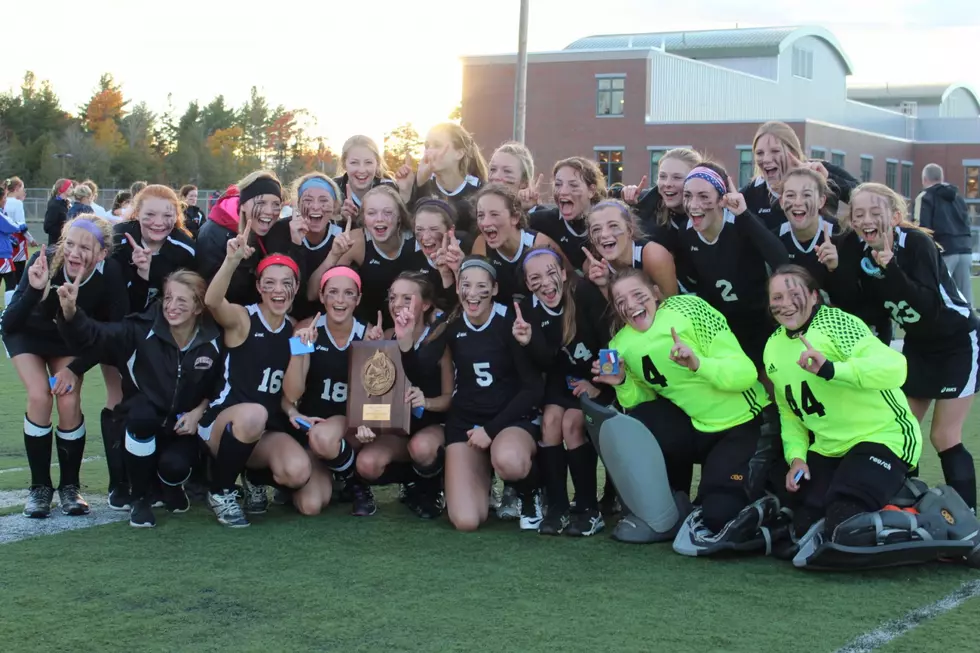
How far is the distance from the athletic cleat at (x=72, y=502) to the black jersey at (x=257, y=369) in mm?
790

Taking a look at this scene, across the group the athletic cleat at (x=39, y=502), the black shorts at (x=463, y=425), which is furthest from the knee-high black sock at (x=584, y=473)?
the athletic cleat at (x=39, y=502)

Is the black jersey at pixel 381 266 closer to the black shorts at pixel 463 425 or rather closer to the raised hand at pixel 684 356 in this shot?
the black shorts at pixel 463 425

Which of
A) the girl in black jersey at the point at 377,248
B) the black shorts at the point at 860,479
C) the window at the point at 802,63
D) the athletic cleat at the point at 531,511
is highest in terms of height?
the window at the point at 802,63

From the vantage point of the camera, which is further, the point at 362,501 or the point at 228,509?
the point at 362,501

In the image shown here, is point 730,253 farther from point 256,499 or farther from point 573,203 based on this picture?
point 256,499

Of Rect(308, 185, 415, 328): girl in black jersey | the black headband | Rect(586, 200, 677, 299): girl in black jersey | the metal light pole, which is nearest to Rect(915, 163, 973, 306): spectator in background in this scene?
the metal light pole

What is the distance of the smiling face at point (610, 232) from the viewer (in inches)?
205

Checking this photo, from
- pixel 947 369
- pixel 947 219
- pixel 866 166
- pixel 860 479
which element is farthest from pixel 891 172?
pixel 860 479

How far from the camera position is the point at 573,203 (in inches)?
224

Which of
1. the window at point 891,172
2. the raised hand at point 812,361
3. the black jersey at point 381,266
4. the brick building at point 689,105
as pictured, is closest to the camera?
the raised hand at point 812,361

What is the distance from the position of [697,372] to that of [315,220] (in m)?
2.15

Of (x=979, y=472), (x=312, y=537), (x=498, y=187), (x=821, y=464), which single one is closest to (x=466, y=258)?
(x=498, y=187)

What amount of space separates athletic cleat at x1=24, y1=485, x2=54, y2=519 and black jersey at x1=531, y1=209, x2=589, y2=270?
2773 mm

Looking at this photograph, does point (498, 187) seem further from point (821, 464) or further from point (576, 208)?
point (821, 464)
